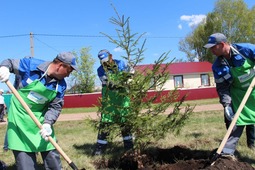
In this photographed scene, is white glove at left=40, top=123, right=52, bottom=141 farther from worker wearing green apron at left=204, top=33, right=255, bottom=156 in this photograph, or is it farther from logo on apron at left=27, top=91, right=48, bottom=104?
worker wearing green apron at left=204, top=33, right=255, bottom=156

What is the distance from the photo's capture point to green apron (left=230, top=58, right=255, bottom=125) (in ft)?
15.5

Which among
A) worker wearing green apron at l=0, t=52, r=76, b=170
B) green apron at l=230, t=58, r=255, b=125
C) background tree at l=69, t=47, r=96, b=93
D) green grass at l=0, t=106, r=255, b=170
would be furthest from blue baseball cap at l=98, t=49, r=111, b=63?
background tree at l=69, t=47, r=96, b=93

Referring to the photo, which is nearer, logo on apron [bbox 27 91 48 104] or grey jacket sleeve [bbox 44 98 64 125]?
logo on apron [bbox 27 91 48 104]

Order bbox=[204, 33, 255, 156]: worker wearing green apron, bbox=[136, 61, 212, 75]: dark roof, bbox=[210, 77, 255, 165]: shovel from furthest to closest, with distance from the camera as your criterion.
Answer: bbox=[136, 61, 212, 75]: dark roof, bbox=[204, 33, 255, 156]: worker wearing green apron, bbox=[210, 77, 255, 165]: shovel

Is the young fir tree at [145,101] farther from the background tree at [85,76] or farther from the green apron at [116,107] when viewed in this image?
the background tree at [85,76]

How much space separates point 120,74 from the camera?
469cm

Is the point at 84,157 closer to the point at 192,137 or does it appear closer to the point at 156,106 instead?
the point at 156,106

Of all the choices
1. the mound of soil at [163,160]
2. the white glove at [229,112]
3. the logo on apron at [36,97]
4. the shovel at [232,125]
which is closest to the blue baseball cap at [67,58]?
the logo on apron at [36,97]

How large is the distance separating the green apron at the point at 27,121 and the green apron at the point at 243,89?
2.59m

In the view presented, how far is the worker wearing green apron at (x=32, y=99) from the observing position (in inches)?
154

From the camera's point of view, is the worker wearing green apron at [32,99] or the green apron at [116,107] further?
the green apron at [116,107]

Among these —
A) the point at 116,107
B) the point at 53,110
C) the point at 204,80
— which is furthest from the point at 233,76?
the point at 204,80

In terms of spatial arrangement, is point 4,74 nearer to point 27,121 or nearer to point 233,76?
point 27,121

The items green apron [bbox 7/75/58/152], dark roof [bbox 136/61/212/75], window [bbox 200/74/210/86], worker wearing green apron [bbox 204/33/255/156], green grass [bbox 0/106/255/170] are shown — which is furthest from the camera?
window [bbox 200/74/210/86]
